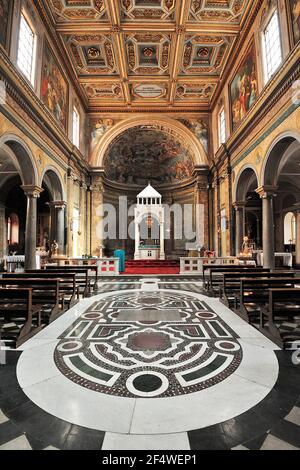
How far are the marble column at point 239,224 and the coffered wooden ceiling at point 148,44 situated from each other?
815 centimetres

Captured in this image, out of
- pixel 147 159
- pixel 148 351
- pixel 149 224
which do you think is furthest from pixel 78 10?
pixel 149 224

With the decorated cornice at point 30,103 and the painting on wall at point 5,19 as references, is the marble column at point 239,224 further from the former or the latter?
the painting on wall at point 5,19

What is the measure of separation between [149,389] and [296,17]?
1079cm

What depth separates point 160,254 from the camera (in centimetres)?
2070

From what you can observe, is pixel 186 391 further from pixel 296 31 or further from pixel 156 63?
pixel 156 63

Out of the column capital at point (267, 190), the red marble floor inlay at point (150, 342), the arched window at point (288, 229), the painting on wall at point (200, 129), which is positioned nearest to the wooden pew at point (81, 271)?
the red marble floor inlay at point (150, 342)

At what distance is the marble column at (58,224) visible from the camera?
1309 centimetres

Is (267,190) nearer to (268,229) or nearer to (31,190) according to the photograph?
(268,229)

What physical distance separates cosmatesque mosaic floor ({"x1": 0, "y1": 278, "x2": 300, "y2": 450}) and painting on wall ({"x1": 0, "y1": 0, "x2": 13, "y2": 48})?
9.08m

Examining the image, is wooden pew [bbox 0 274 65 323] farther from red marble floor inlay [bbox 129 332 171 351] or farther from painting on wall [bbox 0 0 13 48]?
painting on wall [bbox 0 0 13 48]

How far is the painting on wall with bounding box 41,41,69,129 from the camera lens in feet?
36.0

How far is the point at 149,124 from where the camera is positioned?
18719mm

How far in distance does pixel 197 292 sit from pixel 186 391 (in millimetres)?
5719

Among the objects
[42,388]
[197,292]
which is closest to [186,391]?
[42,388]
